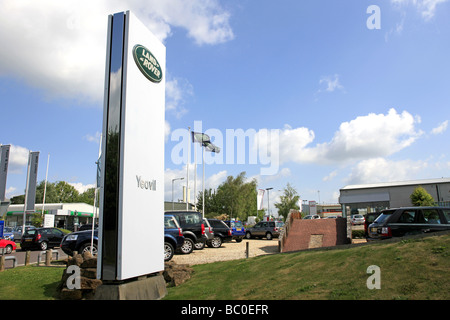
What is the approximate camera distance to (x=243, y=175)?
201 ft

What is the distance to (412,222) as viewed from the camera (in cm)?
1040

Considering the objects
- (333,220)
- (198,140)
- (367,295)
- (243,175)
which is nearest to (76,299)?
(367,295)

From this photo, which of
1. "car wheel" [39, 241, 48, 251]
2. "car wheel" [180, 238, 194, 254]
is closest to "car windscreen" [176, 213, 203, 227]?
"car wheel" [180, 238, 194, 254]

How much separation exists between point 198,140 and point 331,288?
32878mm

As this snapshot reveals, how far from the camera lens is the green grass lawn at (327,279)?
5117 millimetres

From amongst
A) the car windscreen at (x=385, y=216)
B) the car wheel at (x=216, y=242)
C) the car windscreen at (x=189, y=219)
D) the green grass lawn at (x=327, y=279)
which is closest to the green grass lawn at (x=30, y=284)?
the green grass lawn at (x=327, y=279)

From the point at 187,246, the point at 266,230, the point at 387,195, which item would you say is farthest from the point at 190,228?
the point at 387,195

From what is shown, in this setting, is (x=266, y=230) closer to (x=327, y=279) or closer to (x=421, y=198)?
(x=327, y=279)

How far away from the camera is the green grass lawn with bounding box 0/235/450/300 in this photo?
512 cm

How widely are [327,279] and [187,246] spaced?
1068 cm

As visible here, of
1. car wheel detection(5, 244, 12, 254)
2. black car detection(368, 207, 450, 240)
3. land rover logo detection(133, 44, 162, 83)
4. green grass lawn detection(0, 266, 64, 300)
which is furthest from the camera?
car wheel detection(5, 244, 12, 254)

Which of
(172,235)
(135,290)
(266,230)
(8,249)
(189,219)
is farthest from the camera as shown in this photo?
(266,230)

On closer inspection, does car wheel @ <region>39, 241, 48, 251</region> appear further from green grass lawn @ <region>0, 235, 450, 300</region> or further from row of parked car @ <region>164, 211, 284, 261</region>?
green grass lawn @ <region>0, 235, 450, 300</region>

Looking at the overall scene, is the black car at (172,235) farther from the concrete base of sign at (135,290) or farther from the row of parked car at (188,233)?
the concrete base of sign at (135,290)
